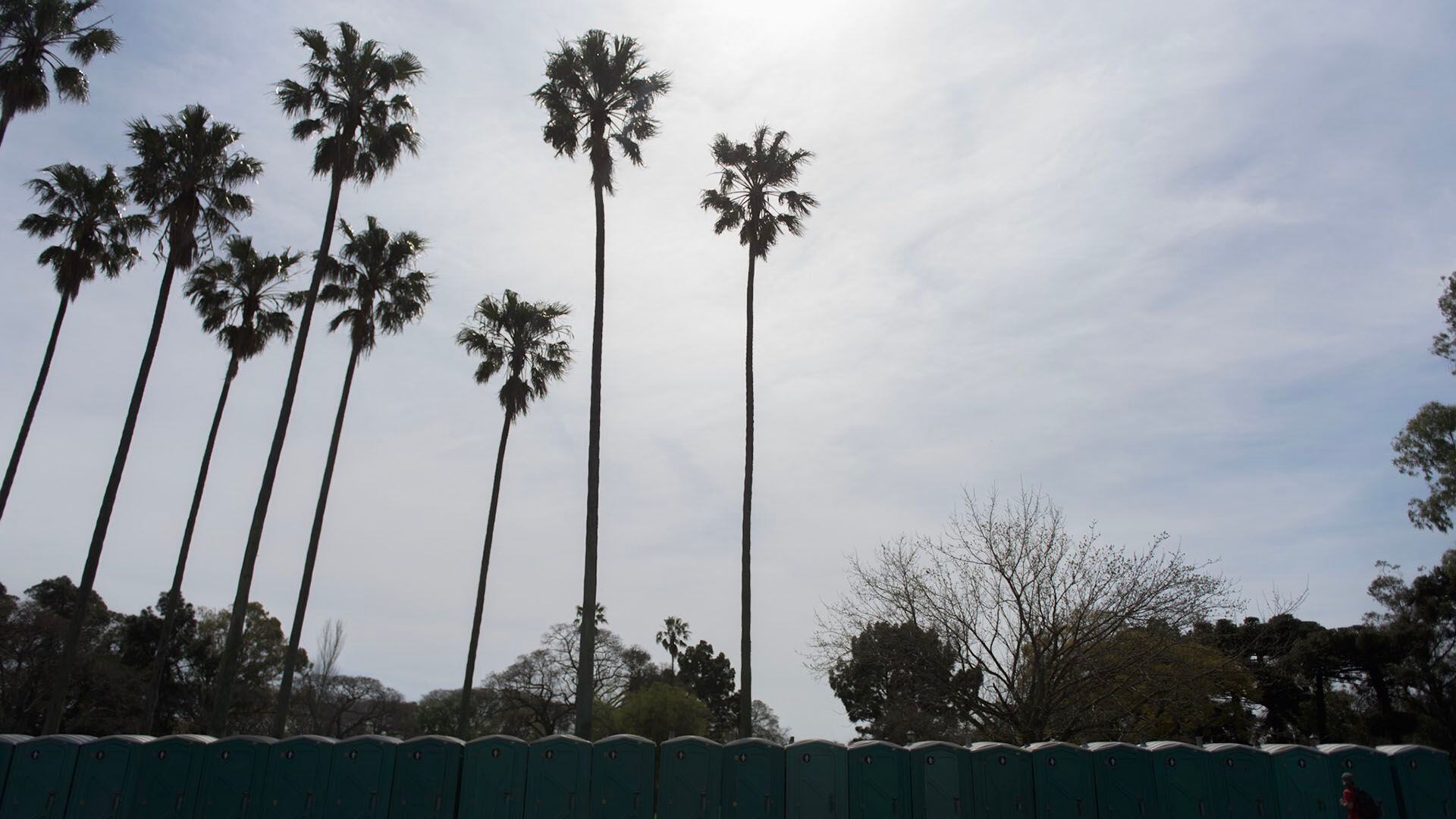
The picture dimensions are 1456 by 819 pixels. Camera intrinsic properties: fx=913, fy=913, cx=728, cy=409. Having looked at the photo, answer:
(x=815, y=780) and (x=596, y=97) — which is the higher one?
(x=596, y=97)

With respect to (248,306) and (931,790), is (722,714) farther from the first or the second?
(931,790)

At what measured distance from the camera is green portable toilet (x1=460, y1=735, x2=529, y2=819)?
14.7 metres

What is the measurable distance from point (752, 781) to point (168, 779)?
9.68 m

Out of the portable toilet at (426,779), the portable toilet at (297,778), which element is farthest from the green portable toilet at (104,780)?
the portable toilet at (426,779)

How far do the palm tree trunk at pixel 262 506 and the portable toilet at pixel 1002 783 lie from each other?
14.8 m

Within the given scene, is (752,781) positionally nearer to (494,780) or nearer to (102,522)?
(494,780)

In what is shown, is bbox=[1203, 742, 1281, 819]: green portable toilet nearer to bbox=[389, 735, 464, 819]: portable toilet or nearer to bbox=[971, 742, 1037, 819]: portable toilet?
bbox=[971, 742, 1037, 819]: portable toilet

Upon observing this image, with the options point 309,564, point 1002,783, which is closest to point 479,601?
point 309,564

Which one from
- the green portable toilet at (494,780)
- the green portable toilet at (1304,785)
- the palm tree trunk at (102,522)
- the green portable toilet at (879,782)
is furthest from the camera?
the palm tree trunk at (102,522)

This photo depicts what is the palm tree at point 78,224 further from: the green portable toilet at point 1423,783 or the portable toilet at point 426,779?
the green portable toilet at point 1423,783

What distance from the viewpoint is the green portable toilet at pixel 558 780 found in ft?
48.1

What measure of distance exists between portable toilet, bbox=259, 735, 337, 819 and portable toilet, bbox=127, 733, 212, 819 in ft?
3.97

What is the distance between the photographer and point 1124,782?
49.6 feet

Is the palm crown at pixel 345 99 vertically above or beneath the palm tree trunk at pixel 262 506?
above
